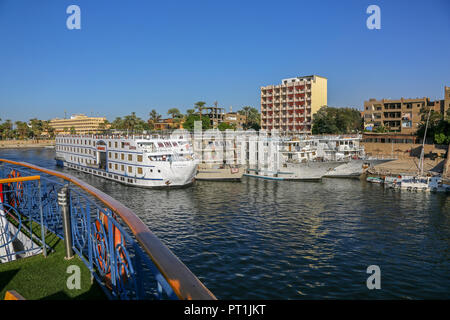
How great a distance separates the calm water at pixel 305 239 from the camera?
1591 cm

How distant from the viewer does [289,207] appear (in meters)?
32.3

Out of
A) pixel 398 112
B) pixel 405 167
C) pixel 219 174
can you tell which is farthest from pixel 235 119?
pixel 219 174

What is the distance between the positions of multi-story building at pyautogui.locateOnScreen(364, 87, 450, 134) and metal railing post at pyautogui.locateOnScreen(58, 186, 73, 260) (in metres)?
84.9

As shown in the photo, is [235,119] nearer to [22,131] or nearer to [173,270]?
[22,131]

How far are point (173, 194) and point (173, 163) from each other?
14.3ft

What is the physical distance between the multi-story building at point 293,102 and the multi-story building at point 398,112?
51.1ft

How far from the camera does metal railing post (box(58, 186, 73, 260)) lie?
670cm

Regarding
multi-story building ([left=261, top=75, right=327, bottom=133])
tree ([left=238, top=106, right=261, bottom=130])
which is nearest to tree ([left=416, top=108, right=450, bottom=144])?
multi-story building ([left=261, top=75, right=327, bottom=133])

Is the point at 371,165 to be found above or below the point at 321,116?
below

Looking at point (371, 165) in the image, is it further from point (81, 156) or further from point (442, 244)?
point (81, 156)

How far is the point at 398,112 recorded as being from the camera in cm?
8488

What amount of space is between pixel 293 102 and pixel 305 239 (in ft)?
275

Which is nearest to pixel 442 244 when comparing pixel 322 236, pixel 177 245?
pixel 322 236

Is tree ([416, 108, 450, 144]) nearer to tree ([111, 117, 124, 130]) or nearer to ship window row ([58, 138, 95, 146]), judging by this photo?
ship window row ([58, 138, 95, 146])
